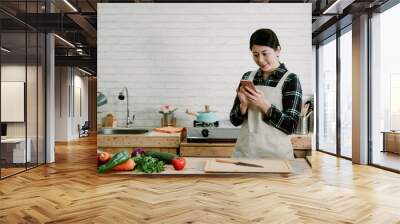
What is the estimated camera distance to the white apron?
5090 mm

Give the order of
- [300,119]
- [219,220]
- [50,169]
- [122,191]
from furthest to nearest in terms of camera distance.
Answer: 1. [50,169]
2. [300,119]
3. [122,191]
4. [219,220]

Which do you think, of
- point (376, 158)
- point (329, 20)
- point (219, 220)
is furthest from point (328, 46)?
point (219, 220)

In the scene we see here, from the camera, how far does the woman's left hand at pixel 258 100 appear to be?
16.5 feet

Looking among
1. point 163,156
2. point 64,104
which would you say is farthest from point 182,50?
point 64,104

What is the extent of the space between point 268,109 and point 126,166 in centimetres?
199

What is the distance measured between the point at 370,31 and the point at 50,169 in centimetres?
576

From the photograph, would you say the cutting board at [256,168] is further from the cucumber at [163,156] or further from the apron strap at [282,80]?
the apron strap at [282,80]

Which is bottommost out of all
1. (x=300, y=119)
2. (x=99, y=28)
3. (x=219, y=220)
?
(x=219, y=220)

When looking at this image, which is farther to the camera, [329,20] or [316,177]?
[329,20]

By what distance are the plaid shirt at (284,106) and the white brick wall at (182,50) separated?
0.13m

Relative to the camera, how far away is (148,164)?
5188 mm

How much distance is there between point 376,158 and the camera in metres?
6.76

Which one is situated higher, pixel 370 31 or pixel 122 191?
pixel 370 31

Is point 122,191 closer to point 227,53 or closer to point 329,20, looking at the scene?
point 227,53
